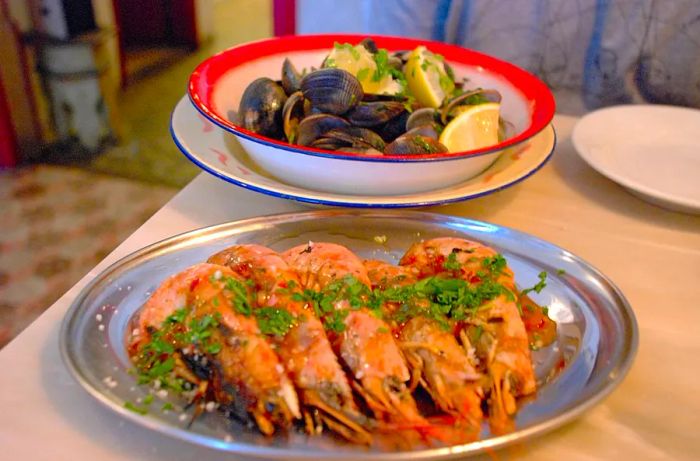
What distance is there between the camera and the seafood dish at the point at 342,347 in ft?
1.88

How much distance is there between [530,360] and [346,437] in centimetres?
23

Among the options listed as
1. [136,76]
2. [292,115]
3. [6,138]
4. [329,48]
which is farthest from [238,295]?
[136,76]

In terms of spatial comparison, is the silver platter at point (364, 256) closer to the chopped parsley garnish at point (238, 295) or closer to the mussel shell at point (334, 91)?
the chopped parsley garnish at point (238, 295)

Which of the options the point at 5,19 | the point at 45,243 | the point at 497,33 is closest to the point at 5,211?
the point at 45,243

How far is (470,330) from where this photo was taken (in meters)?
0.66

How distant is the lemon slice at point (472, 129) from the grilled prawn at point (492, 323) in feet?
0.93

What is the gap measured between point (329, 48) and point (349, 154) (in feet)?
1.67

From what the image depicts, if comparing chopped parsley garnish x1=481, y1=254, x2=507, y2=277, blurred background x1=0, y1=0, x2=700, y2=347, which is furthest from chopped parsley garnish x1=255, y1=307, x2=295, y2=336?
blurred background x1=0, y1=0, x2=700, y2=347

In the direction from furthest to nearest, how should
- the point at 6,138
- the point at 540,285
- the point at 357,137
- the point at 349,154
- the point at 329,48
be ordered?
the point at 6,138
the point at 329,48
the point at 357,137
the point at 349,154
the point at 540,285

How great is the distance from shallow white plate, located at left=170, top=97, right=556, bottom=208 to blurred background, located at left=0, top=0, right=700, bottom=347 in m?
0.52

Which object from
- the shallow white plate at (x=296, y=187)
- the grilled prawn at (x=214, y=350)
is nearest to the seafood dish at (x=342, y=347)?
the grilled prawn at (x=214, y=350)

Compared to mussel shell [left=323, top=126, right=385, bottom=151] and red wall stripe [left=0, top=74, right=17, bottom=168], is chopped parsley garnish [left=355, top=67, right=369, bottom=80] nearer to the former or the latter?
mussel shell [left=323, top=126, right=385, bottom=151]

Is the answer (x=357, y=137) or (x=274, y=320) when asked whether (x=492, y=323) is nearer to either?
(x=274, y=320)

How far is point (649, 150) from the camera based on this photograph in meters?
1.19
